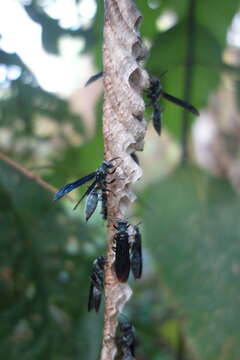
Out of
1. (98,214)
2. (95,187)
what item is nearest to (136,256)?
(95,187)

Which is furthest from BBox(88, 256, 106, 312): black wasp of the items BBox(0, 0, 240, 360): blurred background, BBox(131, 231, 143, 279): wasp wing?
BBox(0, 0, 240, 360): blurred background

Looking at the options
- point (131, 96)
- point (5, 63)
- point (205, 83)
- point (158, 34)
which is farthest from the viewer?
point (205, 83)

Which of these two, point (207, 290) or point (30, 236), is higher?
point (30, 236)

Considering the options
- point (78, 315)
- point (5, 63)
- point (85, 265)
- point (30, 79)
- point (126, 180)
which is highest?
point (30, 79)

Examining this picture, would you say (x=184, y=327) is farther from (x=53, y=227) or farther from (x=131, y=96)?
(x=131, y=96)

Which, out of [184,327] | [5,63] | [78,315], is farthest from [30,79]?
[184,327]

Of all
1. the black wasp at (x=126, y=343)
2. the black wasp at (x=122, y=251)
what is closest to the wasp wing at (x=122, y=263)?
the black wasp at (x=122, y=251)

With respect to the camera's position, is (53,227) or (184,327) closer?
(184,327)

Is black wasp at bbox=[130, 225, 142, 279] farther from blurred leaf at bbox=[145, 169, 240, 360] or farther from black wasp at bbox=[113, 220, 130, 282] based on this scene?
blurred leaf at bbox=[145, 169, 240, 360]
